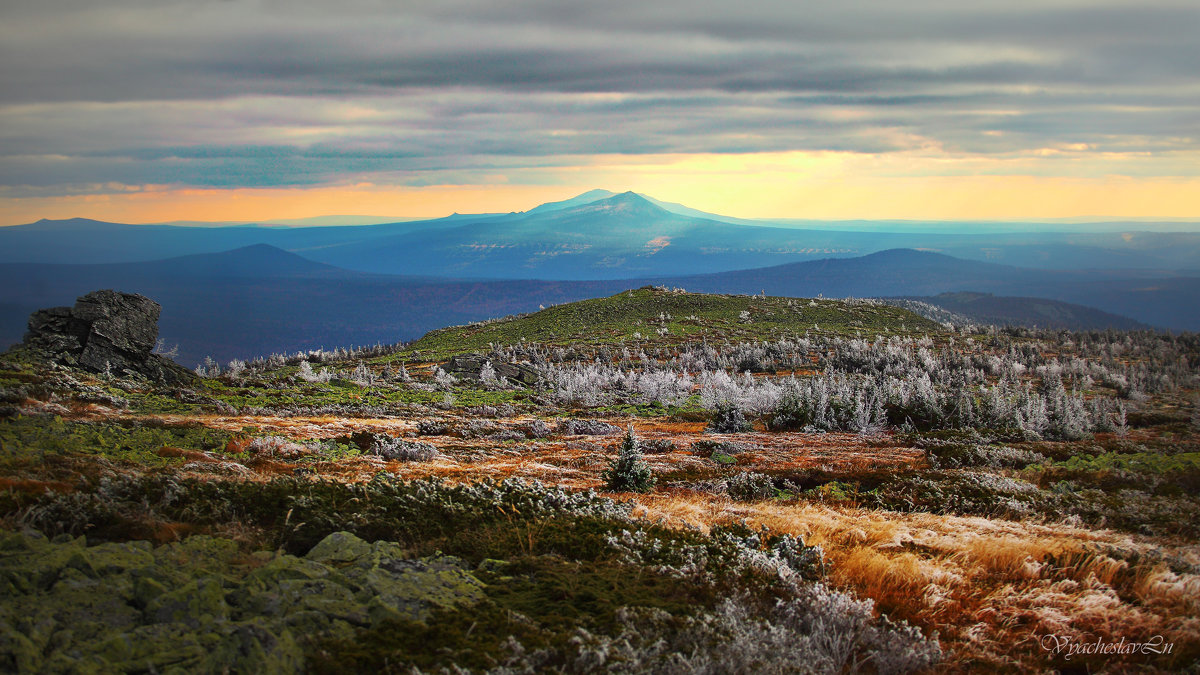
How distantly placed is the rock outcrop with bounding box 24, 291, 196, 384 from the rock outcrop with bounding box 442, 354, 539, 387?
92.3ft

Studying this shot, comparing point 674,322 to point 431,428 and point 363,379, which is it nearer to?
point 363,379

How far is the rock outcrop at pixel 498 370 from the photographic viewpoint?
60250 mm

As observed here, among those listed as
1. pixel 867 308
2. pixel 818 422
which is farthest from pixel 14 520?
pixel 867 308

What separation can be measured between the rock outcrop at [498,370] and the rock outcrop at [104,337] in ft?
92.3

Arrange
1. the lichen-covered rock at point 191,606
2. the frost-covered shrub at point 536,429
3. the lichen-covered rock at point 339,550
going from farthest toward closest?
the frost-covered shrub at point 536,429
the lichen-covered rock at point 339,550
the lichen-covered rock at point 191,606

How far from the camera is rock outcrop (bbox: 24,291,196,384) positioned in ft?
93.0

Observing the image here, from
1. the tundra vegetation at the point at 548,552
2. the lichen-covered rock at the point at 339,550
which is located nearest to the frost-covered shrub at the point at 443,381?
the tundra vegetation at the point at 548,552

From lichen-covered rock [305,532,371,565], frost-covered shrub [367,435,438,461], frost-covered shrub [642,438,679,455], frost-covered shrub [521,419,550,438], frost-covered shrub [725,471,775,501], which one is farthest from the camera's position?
frost-covered shrub [521,419,550,438]

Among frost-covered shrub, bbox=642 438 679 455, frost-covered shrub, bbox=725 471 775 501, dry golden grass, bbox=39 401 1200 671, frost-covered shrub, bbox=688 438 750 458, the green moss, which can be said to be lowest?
frost-covered shrub, bbox=642 438 679 455

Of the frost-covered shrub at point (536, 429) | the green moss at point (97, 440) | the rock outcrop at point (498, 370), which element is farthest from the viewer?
the rock outcrop at point (498, 370)

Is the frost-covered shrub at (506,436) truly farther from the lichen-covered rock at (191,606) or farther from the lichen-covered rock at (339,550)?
the lichen-covered rock at (191,606)

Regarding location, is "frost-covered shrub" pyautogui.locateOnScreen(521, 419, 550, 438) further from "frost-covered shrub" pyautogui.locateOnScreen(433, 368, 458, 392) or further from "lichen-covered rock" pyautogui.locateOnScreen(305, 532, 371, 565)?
"lichen-covered rock" pyautogui.locateOnScreen(305, 532, 371, 565)

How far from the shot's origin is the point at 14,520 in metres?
A: 6.93

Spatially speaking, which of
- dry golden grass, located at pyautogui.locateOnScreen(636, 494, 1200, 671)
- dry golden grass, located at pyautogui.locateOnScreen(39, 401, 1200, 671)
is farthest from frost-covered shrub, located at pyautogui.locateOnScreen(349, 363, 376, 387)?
dry golden grass, located at pyautogui.locateOnScreen(636, 494, 1200, 671)
